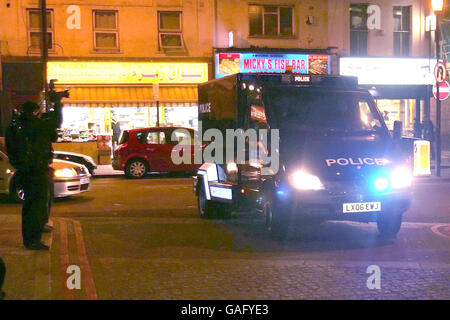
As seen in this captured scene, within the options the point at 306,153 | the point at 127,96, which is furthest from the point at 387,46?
the point at 306,153

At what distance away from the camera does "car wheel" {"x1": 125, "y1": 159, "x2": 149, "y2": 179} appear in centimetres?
1870

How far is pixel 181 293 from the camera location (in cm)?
595

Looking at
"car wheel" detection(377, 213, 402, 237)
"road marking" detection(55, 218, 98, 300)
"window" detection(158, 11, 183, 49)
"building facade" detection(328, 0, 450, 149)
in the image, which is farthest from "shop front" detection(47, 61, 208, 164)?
"car wheel" detection(377, 213, 402, 237)

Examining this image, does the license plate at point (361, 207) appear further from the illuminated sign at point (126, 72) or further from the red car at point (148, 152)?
the illuminated sign at point (126, 72)

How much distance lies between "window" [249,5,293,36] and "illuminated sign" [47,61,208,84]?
2811mm

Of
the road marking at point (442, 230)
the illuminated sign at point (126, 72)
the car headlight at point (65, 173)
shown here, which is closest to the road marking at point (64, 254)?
the car headlight at point (65, 173)

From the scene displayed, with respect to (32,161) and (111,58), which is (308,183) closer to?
(32,161)

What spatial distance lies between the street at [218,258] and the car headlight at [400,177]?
32.0 inches

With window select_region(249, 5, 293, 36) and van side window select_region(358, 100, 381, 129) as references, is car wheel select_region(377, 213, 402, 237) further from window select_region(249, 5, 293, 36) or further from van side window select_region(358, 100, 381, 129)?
window select_region(249, 5, 293, 36)

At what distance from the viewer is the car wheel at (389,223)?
28.3 feet

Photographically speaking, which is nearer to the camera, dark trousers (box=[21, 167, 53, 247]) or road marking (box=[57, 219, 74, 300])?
road marking (box=[57, 219, 74, 300])
